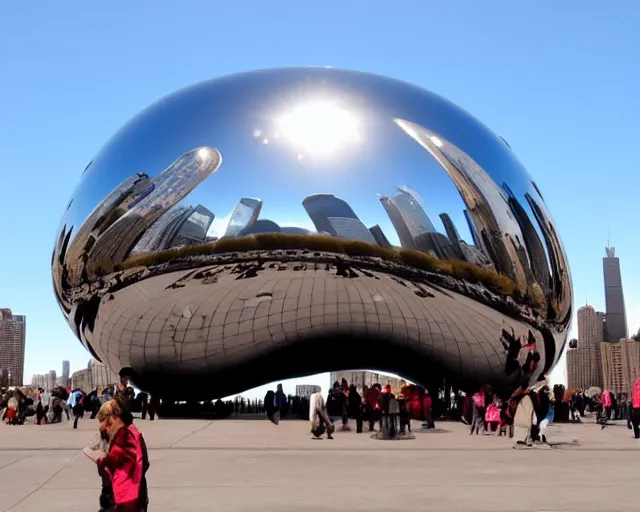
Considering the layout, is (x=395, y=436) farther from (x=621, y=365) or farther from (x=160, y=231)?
(x=621, y=365)

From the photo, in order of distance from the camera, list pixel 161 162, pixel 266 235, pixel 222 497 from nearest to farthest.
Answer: pixel 222 497, pixel 266 235, pixel 161 162

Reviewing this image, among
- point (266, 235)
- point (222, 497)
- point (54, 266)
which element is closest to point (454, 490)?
point (222, 497)

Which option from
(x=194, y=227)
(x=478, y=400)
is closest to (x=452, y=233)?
(x=478, y=400)

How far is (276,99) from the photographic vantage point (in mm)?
14805

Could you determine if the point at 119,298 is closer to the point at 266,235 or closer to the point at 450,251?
the point at 266,235

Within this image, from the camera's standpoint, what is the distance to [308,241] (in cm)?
1348

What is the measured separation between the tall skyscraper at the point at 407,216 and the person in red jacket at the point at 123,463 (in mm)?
8735

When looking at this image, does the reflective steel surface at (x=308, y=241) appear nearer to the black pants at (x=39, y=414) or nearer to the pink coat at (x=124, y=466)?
the black pants at (x=39, y=414)

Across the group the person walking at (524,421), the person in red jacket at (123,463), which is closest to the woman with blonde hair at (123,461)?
the person in red jacket at (123,463)

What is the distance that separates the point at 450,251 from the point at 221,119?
165 inches

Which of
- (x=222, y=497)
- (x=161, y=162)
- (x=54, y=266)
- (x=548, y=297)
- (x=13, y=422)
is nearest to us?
(x=222, y=497)

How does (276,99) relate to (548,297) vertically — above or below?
above

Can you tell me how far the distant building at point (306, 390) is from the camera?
1622 centimetres

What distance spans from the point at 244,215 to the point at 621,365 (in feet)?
422
